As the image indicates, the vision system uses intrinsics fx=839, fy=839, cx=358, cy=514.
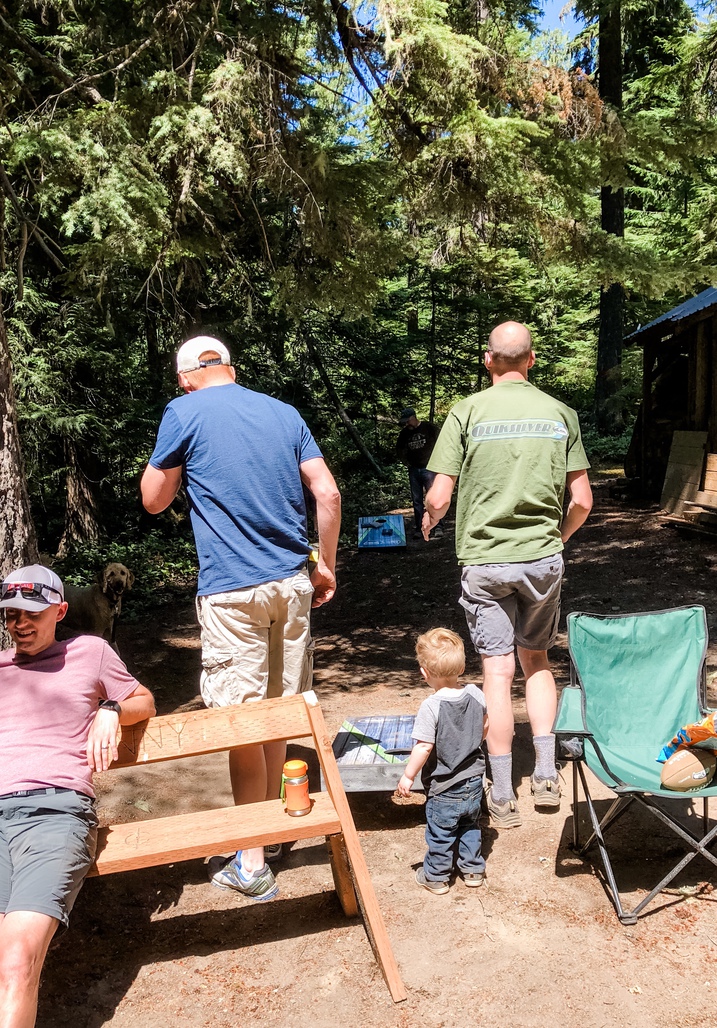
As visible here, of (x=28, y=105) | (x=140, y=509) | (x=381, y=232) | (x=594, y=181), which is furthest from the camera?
(x=140, y=509)

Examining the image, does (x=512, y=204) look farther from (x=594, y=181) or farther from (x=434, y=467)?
(x=434, y=467)

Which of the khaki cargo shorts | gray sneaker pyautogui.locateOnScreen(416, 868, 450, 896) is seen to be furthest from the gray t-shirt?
the khaki cargo shorts

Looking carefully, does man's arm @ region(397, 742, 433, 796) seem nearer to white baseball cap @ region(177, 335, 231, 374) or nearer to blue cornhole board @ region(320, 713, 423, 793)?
blue cornhole board @ region(320, 713, 423, 793)

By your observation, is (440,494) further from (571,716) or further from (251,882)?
(251,882)

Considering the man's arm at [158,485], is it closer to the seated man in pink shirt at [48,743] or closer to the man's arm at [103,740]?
the seated man in pink shirt at [48,743]

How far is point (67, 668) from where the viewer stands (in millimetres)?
2959

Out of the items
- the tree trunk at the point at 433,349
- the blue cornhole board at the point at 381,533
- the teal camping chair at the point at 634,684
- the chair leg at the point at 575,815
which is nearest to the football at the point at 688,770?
the teal camping chair at the point at 634,684

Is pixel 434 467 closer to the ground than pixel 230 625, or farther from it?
farther from it

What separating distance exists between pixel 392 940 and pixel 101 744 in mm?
1253

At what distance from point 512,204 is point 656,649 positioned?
381 cm

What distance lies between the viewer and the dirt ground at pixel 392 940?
2.67m

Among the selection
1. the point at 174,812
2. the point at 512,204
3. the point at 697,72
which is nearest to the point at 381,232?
the point at 512,204

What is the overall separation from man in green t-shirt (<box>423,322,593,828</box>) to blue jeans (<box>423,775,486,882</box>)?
450 mm

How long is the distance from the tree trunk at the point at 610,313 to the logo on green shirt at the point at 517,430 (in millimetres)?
14591
